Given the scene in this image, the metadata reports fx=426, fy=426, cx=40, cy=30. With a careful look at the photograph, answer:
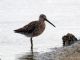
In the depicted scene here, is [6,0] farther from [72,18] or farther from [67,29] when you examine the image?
[67,29]

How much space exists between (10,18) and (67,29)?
2.93m

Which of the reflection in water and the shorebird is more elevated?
the shorebird

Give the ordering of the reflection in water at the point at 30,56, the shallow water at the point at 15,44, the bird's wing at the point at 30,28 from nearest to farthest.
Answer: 1. the reflection in water at the point at 30,56
2. the shallow water at the point at 15,44
3. the bird's wing at the point at 30,28

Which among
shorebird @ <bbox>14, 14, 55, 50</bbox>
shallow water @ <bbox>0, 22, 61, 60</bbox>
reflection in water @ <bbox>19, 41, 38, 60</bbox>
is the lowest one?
reflection in water @ <bbox>19, 41, 38, 60</bbox>

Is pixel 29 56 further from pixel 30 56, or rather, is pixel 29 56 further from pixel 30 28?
pixel 30 28

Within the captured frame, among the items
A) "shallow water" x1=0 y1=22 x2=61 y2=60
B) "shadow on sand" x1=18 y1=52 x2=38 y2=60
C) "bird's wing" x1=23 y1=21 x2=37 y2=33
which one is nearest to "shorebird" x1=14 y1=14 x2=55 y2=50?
"bird's wing" x1=23 y1=21 x2=37 y2=33

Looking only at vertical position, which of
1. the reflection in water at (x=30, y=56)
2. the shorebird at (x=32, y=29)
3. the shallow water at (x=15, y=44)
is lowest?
the reflection in water at (x=30, y=56)

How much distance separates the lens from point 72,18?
661 inches

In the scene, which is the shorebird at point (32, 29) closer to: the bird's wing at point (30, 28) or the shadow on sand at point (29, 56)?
the bird's wing at point (30, 28)

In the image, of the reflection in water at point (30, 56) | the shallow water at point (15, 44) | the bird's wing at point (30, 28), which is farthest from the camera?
the bird's wing at point (30, 28)

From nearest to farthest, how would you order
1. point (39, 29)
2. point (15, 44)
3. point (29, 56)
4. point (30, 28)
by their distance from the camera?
point (29, 56), point (30, 28), point (39, 29), point (15, 44)

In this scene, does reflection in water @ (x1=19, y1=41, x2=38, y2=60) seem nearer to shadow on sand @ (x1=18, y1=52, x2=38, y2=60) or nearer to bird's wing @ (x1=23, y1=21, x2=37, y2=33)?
shadow on sand @ (x1=18, y1=52, x2=38, y2=60)

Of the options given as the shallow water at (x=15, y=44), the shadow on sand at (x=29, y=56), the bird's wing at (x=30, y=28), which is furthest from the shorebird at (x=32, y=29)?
the shadow on sand at (x=29, y=56)

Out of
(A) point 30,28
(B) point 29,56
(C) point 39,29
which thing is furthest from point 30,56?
(C) point 39,29
